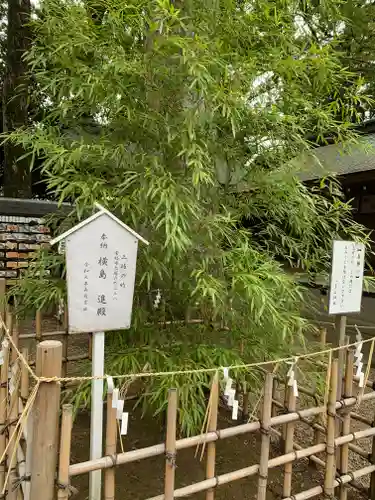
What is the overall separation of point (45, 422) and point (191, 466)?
171 centimetres

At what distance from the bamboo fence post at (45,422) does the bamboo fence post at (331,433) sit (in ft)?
4.89

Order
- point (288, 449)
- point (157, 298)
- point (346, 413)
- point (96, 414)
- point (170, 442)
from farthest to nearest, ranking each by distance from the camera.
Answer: point (157, 298) < point (346, 413) < point (288, 449) < point (96, 414) < point (170, 442)

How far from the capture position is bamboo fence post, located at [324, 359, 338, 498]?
2316 millimetres

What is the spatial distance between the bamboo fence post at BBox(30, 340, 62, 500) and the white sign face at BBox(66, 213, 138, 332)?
0.22m

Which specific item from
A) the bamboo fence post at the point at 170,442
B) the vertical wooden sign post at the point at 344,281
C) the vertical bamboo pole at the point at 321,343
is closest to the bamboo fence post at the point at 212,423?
the bamboo fence post at the point at 170,442

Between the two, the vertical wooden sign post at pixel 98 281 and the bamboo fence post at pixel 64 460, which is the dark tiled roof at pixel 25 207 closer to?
the vertical wooden sign post at pixel 98 281

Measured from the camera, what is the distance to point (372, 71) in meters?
8.25

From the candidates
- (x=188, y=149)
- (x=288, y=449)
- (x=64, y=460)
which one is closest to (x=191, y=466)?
(x=288, y=449)

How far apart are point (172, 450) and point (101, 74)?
75.1 inches

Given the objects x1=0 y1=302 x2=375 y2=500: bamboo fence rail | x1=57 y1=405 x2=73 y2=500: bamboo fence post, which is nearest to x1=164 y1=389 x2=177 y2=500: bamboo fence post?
x1=0 y1=302 x2=375 y2=500: bamboo fence rail

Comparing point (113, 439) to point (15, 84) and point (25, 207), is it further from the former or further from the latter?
point (15, 84)

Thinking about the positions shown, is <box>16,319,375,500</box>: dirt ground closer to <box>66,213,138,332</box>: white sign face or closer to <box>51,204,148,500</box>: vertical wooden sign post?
<box>51,204,148,500</box>: vertical wooden sign post

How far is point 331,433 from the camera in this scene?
2332 millimetres

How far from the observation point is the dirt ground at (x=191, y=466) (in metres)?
2.72
